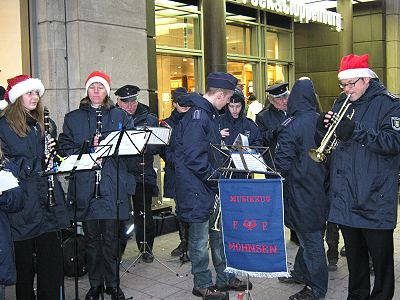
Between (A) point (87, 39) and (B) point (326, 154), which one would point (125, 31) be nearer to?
A: (A) point (87, 39)

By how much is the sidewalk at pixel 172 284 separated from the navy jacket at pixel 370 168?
1.33 m

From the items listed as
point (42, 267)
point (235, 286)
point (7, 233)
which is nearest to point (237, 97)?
point (235, 286)

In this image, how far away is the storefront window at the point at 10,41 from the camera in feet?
26.0

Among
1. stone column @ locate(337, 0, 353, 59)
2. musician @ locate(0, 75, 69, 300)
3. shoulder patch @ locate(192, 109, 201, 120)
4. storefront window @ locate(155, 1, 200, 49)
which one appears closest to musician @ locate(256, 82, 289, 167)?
shoulder patch @ locate(192, 109, 201, 120)

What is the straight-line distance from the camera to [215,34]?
1117 centimetres

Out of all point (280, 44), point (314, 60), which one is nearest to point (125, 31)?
point (280, 44)

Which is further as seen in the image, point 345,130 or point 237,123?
point 237,123

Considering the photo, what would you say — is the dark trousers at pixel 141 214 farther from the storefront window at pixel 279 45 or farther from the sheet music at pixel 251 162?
the storefront window at pixel 279 45

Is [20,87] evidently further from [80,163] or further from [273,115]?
[273,115]

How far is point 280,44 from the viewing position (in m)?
17.9

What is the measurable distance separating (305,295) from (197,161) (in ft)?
5.83

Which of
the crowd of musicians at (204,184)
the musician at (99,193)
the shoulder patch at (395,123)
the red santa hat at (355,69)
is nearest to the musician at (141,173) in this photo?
the crowd of musicians at (204,184)

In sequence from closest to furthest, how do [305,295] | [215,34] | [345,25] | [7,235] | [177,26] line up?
[7,235] < [305,295] < [215,34] < [177,26] < [345,25]

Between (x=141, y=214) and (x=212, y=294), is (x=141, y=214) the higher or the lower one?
the higher one
